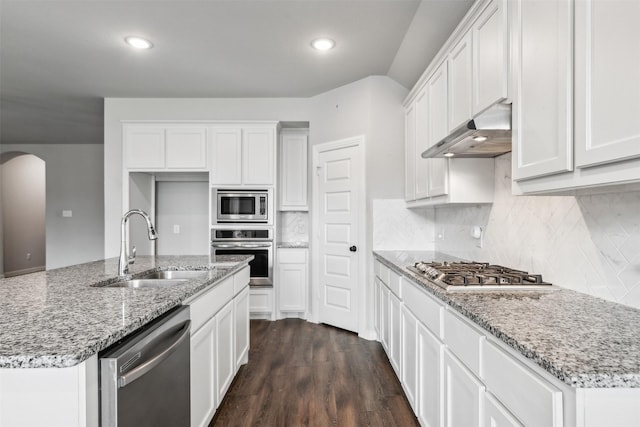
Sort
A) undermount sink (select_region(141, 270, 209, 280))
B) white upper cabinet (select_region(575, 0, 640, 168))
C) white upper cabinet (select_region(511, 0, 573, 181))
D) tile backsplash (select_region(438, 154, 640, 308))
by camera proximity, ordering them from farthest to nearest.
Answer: undermount sink (select_region(141, 270, 209, 280)) → tile backsplash (select_region(438, 154, 640, 308)) → white upper cabinet (select_region(511, 0, 573, 181)) → white upper cabinet (select_region(575, 0, 640, 168))

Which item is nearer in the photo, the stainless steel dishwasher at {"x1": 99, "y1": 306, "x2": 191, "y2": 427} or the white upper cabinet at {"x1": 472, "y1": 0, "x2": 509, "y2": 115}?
the stainless steel dishwasher at {"x1": 99, "y1": 306, "x2": 191, "y2": 427}

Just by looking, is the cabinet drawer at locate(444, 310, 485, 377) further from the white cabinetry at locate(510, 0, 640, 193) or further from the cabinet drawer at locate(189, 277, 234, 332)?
the cabinet drawer at locate(189, 277, 234, 332)

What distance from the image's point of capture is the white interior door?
3.82 meters

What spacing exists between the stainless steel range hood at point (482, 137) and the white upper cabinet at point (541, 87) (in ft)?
0.20

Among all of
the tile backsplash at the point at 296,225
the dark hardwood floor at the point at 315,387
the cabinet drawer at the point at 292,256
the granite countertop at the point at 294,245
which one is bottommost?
the dark hardwood floor at the point at 315,387

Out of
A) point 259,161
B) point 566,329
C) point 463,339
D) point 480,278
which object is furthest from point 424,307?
point 259,161

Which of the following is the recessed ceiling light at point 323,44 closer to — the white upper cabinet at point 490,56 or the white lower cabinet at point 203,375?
the white upper cabinet at point 490,56

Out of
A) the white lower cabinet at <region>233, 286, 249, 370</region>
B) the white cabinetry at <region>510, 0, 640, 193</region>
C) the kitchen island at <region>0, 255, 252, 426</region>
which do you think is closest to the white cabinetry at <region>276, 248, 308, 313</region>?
the white lower cabinet at <region>233, 286, 249, 370</region>

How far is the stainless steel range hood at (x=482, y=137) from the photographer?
163 cm

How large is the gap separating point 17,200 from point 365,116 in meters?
7.76

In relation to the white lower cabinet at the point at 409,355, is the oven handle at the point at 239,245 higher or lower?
higher

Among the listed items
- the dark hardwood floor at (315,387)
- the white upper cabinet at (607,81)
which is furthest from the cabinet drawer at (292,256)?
the white upper cabinet at (607,81)

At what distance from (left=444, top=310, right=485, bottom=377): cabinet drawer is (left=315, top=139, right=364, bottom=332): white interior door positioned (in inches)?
87.3

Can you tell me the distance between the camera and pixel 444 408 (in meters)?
1.62
